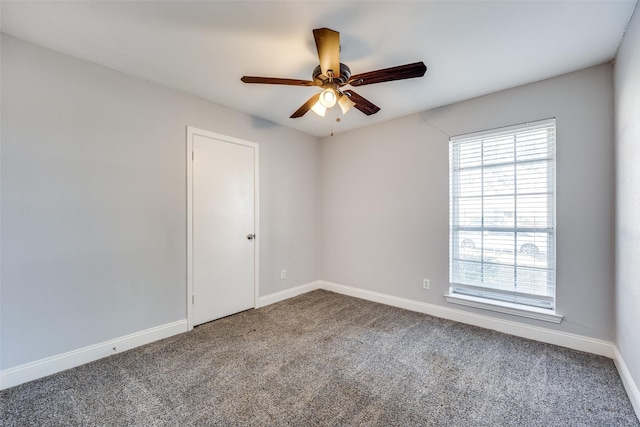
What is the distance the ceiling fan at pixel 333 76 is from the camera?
5.32 feet

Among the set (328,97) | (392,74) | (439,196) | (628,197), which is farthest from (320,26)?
(628,197)

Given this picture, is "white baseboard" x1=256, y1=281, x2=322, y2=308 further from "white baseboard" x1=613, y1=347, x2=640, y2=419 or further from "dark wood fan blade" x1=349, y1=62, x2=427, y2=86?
"white baseboard" x1=613, y1=347, x2=640, y2=419

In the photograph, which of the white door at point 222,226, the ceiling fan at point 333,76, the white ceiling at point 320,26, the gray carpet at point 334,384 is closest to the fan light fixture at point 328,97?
the ceiling fan at point 333,76

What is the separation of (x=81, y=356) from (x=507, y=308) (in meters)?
3.84

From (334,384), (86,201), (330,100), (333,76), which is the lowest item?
(334,384)

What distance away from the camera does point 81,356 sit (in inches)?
83.6

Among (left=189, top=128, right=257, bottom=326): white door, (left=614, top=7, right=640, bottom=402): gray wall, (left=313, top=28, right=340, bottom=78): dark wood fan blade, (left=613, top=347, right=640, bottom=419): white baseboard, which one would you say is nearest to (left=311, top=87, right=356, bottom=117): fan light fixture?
(left=313, top=28, right=340, bottom=78): dark wood fan blade

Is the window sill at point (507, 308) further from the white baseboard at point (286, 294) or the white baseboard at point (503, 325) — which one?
the white baseboard at point (286, 294)

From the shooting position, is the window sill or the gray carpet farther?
the window sill

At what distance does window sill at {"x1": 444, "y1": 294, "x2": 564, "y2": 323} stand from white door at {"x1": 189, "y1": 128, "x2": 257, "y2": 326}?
2.45 metres

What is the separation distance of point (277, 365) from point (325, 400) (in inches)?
21.4

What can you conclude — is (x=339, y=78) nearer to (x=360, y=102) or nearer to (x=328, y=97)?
(x=328, y=97)

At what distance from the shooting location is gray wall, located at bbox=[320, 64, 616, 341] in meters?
2.24

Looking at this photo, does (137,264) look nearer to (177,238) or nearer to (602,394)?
(177,238)
